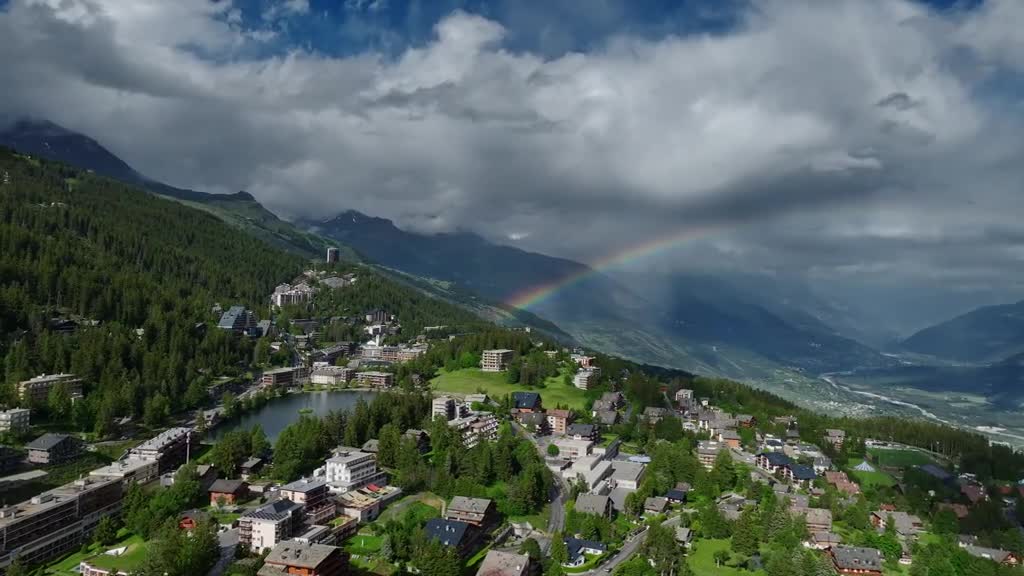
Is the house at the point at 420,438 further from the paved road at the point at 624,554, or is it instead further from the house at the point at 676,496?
the house at the point at 676,496

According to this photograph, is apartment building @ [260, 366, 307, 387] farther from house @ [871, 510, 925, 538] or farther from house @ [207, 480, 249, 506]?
house @ [871, 510, 925, 538]

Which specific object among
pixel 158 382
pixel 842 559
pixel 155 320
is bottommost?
pixel 842 559

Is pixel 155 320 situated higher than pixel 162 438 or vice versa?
pixel 155 320

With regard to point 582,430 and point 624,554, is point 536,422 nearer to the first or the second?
point 582,430

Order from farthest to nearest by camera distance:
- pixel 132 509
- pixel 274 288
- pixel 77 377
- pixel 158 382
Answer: pixel 274 288
pixel 158 382
pixel 77 377
pixel 132 509

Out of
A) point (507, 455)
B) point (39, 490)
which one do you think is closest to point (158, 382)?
point (39, 490)

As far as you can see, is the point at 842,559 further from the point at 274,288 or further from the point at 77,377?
the point at 274,288

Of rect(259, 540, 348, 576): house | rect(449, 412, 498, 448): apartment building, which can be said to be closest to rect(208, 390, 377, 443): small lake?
rect(449, 412, 498, 448): apartment building
